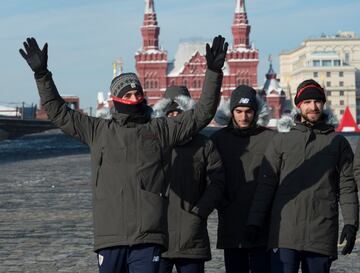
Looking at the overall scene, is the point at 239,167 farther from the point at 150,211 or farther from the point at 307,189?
the point at 150,211

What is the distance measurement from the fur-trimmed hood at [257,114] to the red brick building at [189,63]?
113 metres

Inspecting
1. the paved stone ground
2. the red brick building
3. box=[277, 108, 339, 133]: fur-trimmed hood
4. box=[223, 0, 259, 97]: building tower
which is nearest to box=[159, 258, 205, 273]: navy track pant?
box=[277, 108, 339, 133]: fur-trimmed hood

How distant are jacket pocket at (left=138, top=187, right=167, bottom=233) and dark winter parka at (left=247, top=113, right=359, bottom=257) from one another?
2.83 feet

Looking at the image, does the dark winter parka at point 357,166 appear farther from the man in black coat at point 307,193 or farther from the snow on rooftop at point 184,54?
the snow on rooftop at point 184,54

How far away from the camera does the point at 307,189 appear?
5.38 meters

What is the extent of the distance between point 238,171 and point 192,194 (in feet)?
1.19

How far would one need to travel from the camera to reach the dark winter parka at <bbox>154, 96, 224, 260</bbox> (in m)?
5.60

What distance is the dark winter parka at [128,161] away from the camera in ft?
15.6

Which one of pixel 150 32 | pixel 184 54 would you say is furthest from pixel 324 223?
pixel 184 54

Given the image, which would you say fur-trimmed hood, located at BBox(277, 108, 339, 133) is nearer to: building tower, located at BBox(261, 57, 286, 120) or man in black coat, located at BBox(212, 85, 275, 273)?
man in black coat, located at BBox(212, 85, 275, 273)

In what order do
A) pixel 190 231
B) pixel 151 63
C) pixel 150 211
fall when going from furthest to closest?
1. pixel 151 63
2. pixel 190 231
3. pixel 150 211

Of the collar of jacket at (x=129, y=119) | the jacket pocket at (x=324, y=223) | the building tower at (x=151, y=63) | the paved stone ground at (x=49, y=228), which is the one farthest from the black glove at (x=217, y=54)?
the building tower at (x=151, y=63)

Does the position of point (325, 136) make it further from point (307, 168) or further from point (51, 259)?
point (51, 259)

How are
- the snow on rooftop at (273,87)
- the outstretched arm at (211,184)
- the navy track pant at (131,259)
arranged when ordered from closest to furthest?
the navy track pant at (131,259)
the outstretched arm at (211,184)
the snow on rooftop at (273,87)
